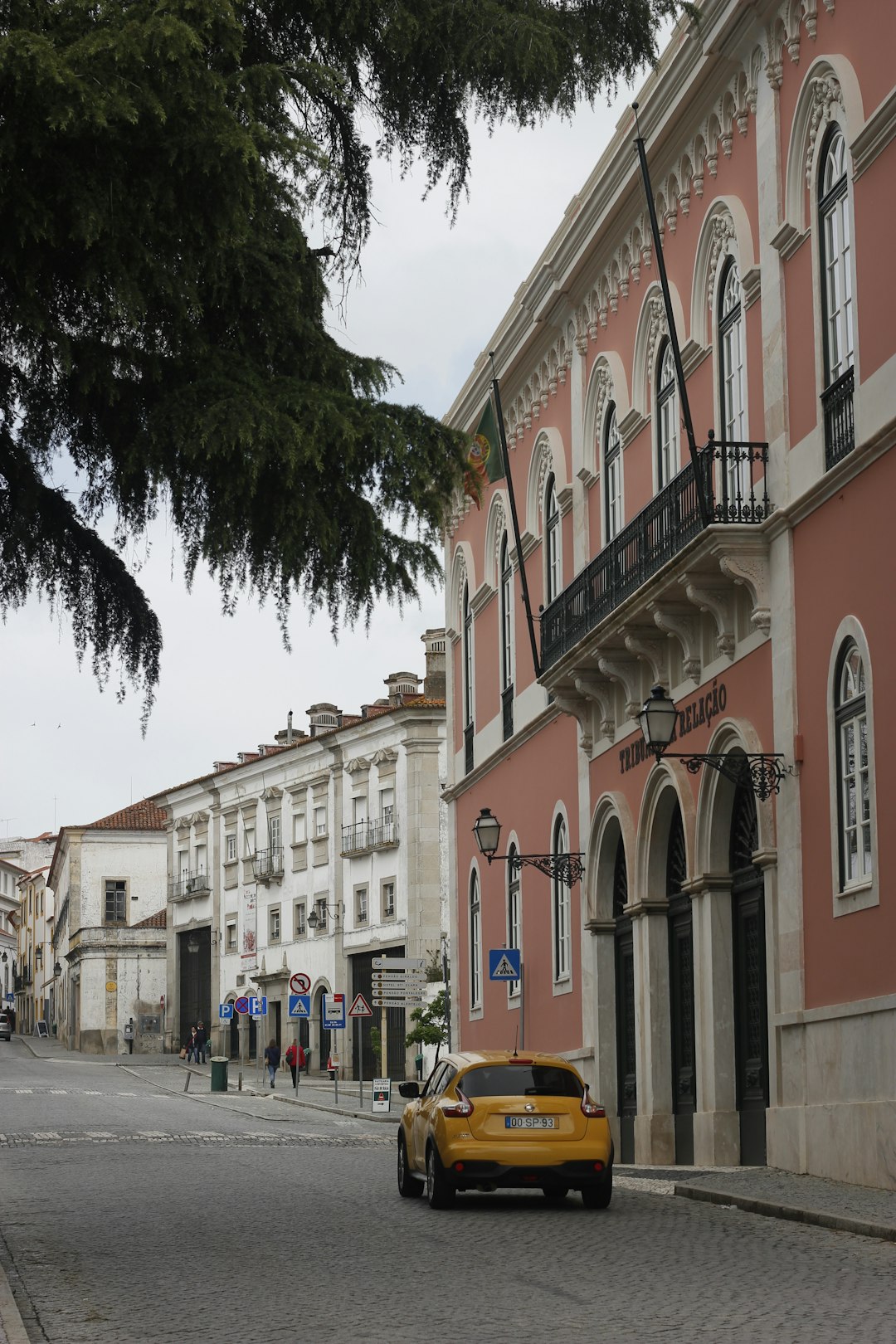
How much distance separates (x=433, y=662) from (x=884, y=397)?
5458cm

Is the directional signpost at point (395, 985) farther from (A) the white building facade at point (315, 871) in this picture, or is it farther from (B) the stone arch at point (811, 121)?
(B) the stone arch at point (811, 121)

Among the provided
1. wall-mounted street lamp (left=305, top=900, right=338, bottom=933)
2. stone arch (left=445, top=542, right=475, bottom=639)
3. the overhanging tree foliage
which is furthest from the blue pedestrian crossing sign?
wall-mounted street lamp (left=305, top=900, right=338, bottom=933)

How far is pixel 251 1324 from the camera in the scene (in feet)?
32.2

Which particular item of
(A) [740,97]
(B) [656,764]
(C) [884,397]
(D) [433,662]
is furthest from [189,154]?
(D) [433,662]

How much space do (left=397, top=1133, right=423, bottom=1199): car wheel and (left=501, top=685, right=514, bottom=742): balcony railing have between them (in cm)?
1551

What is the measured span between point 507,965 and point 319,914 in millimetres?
41537

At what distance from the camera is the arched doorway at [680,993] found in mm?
23797

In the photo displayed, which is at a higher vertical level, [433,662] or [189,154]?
[433,662]

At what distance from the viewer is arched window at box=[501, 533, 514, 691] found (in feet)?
110

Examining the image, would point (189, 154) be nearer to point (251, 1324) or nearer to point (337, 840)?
point (251, 1324)

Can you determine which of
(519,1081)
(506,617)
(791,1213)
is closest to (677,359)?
(519,1081)

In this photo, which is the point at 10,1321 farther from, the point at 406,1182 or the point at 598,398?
the point at 598,398

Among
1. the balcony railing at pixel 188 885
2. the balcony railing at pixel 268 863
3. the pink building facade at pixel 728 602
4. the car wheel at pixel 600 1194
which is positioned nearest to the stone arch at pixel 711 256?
the pink building facade at pixel 728 602

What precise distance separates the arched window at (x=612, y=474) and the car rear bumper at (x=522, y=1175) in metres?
12.3
